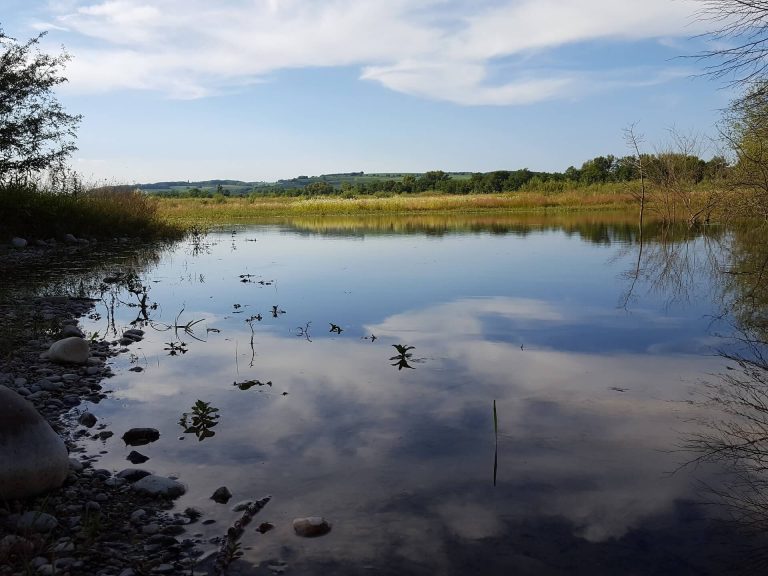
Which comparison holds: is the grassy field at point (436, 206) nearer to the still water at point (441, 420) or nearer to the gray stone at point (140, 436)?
the still water at point (441, 420)

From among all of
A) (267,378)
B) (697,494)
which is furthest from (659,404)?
(267,378)

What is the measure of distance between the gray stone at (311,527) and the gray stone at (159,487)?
3.15ft

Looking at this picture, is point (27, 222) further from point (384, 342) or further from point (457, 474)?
point (457, 474)

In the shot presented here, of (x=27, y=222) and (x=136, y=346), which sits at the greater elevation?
(x=27, y=222)

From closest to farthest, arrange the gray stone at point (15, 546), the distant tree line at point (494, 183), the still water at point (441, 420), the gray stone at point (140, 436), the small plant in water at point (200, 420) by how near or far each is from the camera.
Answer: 1. the gray stone at point (15, 546)
2. the still water at point (441, 420)
3. the gray stone at point (140, 436)
4. the small plant in water at point (200, 420)
5. the distant tree line at point (494, 183)

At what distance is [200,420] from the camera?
5.72m

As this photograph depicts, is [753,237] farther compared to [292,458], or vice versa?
[753,237]

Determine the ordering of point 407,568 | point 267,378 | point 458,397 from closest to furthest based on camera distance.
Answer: point 407,568, point 458,397, point 267,378

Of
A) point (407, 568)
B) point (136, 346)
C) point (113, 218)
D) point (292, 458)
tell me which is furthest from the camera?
point (113, 218)

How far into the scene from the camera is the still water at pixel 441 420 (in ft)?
12.4

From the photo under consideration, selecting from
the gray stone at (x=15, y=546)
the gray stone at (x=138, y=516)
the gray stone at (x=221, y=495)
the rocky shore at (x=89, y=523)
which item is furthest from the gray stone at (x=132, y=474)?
the gray stone at (x=15, y=546)

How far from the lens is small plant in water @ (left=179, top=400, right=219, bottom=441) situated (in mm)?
5523

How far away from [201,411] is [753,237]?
2461 cm

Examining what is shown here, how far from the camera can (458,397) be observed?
6449 mm
